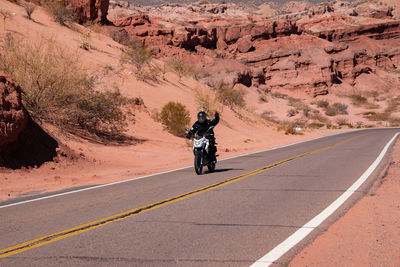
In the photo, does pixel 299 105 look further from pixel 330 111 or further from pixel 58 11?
pixel 58 11

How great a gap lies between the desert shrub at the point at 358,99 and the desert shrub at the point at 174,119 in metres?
57.5

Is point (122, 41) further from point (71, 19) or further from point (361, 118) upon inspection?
point (361, 118)

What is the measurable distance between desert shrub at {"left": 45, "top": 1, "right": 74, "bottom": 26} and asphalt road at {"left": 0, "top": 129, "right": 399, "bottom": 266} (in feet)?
97.3

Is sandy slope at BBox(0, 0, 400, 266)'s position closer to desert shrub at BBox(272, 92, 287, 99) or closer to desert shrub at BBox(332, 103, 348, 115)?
desert shrub at BBox(272, 92, 287, 99)

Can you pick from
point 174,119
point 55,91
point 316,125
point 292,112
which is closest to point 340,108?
point 292,112

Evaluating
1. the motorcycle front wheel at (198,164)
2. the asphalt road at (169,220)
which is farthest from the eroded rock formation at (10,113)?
the motorcycle front wheel at (198,164)

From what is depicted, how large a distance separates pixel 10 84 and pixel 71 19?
88.6ft

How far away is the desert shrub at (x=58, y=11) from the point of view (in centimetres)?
3594

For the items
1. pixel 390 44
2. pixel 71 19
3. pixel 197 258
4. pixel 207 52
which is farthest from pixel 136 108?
pixel 390 44

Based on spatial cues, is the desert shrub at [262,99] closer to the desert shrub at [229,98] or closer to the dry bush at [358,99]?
the dry bush at [358,99]

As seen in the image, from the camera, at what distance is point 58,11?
35844mm

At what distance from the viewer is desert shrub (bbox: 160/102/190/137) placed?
25125 millimetres

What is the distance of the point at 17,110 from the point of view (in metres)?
12.8

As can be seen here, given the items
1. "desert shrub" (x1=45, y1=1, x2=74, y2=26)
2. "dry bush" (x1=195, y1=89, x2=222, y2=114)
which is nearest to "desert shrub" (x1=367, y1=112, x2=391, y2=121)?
"dry bush" (x1=195, y1=89, x2=222, y2=114)
